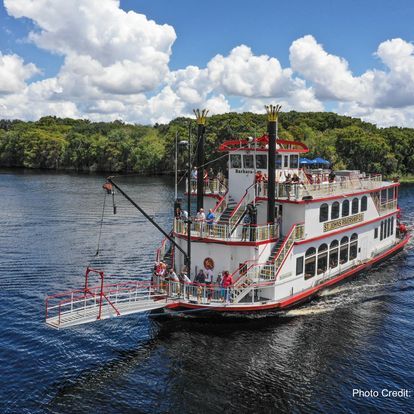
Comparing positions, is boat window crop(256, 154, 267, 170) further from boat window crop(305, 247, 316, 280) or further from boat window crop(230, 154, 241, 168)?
boat window crop(305, 247, 316, 280)

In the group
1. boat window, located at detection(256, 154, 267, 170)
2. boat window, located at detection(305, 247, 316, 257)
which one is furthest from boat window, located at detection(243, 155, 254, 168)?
boat window, located at detection(305, 247, 316, 257)

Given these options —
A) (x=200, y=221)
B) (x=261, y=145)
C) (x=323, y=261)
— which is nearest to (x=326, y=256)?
(x=323, y=261)

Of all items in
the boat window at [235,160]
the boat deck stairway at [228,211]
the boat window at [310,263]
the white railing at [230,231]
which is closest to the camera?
the white railing at [230,231]

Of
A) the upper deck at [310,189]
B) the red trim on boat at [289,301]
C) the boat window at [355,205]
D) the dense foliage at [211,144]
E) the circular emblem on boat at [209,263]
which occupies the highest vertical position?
the dense foliage at [211,144]

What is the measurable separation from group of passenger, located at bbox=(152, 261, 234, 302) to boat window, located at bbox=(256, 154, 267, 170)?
25.7ft

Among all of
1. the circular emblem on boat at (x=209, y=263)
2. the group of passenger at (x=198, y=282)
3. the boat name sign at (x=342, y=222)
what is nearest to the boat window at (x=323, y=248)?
the boat name sign at (x=342, y=222)

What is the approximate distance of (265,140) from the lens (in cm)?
3098

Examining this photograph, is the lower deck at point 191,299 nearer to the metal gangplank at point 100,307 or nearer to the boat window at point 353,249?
the metal gangplank at point 100,307

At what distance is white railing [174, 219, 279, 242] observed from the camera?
89.5 ft

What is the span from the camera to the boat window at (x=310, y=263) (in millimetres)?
30281

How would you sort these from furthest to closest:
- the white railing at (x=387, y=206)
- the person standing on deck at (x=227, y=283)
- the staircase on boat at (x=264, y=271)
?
the white railing at (x=387, y=206) < the staircase on boat at (x=264, y=271) < the person standing on deck at (x=227, y=283)

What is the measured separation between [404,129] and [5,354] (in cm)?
13755

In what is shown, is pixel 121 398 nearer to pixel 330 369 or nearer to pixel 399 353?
pixel 330 369

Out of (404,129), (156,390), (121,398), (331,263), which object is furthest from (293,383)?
(404,129)
